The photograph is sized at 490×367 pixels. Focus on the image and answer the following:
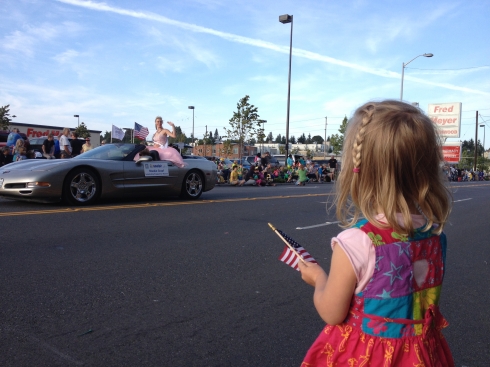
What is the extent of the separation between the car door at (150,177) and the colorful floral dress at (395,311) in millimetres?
9168

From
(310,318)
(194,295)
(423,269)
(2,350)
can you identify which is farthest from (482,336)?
(2,350)

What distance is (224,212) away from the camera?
32.1 feet

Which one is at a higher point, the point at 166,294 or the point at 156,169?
the point at 156,169

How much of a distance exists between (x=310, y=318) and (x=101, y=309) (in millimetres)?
1670

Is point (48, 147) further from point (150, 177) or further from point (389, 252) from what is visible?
point (389, 252)

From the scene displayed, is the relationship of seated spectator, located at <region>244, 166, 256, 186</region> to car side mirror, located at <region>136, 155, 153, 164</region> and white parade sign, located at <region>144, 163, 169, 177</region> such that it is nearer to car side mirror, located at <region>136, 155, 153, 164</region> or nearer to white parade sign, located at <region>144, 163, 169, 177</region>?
white parade sign, located at <region>144, 163, 169, 177</region>

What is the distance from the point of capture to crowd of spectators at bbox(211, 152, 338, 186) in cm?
2166

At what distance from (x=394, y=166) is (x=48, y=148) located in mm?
15138

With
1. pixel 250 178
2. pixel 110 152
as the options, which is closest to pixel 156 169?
pixel 110 152

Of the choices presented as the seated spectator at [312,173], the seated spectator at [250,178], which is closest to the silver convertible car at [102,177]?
the seated spectator at [250,178]

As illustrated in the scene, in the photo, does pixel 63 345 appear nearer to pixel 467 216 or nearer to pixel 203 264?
pixel 203 264

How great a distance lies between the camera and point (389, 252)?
157 cm

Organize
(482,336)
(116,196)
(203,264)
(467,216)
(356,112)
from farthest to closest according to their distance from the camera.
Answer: (467,216)
(116,196)
(203,264)
(482,336)
(356,112)

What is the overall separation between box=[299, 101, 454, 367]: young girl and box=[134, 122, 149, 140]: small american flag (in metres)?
26.6
